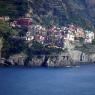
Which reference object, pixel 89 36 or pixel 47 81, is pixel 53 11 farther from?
pixel 47 81

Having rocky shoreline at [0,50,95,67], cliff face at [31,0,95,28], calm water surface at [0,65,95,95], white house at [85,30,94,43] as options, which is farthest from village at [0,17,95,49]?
calm water surface at [0,65,95,95]

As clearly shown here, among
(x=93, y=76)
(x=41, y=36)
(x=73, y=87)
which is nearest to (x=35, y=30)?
(x=41, y=36)

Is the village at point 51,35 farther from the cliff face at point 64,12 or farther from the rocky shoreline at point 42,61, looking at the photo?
the rocky shoreline at point 42,61

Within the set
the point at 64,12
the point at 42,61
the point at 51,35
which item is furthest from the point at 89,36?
the point at 42,61

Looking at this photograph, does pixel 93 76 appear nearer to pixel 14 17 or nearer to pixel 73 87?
pixel 73 87

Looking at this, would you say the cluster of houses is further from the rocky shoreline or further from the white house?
the rocky shoreline

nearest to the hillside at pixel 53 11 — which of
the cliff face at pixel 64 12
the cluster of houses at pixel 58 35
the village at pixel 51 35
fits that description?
the cliff face at pixel 64 12
